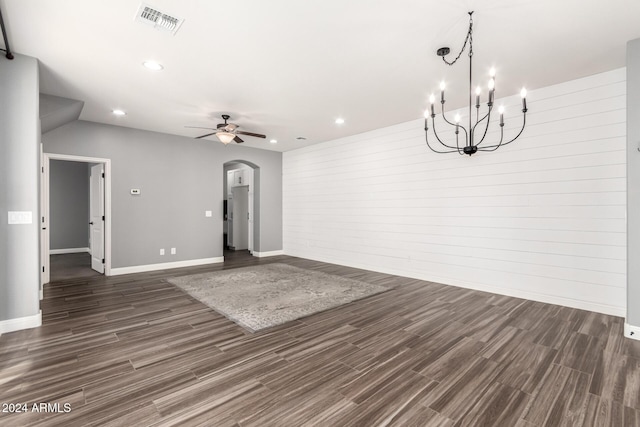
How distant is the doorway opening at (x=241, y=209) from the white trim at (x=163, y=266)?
58.7 inches

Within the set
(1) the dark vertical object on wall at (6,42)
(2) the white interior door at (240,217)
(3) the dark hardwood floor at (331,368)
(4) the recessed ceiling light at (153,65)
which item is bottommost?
(3) the dark hardwood floor at (331,368)

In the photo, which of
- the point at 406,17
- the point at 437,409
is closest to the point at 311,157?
the point at 406,17

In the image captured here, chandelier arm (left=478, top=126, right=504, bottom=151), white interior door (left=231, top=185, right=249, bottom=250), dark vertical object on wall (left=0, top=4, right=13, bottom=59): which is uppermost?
dark vertical object on wall (left=0, top=4, right=13, bottom=59)

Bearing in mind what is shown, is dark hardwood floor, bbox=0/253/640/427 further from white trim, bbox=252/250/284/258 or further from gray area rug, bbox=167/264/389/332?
white trim, bbox=252/250/284/258

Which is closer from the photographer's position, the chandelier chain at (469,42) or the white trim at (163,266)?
the chandelier chain at (469,42)

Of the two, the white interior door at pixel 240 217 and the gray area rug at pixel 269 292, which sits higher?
the white interior door at pixel 240 217

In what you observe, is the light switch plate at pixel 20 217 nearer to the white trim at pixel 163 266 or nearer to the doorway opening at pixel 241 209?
the white trim at pixel 163 266

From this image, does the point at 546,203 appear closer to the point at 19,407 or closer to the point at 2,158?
the point at 19,407

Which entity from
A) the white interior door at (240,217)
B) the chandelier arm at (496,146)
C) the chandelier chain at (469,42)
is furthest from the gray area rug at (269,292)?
the chandelier chain at (469,42)

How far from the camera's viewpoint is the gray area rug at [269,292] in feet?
12.1

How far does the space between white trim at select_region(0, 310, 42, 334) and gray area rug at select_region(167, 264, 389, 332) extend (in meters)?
1.73

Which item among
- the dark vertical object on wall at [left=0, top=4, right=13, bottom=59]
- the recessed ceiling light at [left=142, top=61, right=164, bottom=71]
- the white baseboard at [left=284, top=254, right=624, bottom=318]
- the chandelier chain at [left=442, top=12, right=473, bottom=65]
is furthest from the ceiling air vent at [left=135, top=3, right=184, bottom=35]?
the white baseboard at [left=284, top=254, right=624, bottom=318]

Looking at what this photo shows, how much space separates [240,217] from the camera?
9469mm

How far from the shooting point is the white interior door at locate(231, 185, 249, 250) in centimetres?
941
